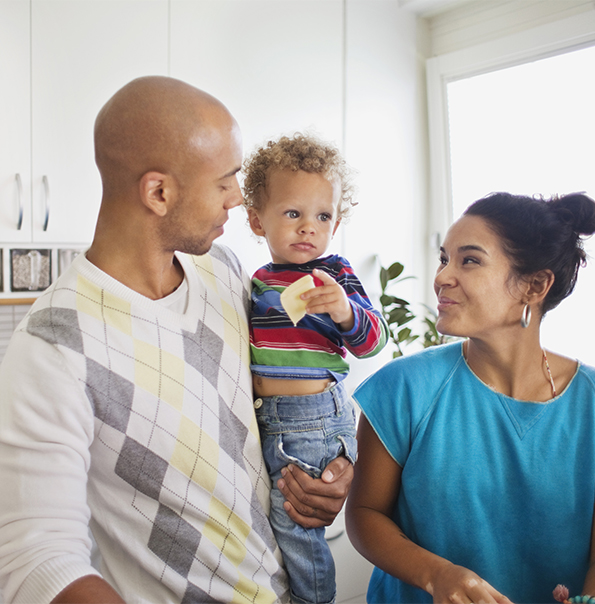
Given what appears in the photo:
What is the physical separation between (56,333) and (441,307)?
900 millimetres

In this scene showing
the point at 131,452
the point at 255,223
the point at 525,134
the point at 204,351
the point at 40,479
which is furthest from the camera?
the point at 525,134

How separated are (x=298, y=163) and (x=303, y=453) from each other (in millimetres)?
675

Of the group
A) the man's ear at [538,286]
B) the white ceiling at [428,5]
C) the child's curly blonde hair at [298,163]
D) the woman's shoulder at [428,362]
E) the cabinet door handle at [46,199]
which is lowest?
the woman's shoulder at [428,362]

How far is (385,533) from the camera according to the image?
54.4 inches

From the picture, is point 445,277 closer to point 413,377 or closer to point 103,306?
point 413,377

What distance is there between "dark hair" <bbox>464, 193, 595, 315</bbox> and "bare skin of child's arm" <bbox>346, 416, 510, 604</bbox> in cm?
56

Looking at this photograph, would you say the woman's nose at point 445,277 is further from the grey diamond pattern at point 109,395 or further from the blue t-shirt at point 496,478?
the grey diamond pattern at point 109,395

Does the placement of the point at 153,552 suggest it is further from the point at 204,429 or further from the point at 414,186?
the point at 414,186

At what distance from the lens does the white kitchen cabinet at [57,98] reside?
2.28 metres

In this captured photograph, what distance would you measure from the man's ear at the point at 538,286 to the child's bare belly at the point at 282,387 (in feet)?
1.86

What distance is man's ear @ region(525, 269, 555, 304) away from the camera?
4.80ft

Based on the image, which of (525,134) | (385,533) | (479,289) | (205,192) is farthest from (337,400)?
(525,134)

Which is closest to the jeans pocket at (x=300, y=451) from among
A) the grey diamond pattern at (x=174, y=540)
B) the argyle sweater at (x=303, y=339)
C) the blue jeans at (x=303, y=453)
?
the blue jeans at (x=303, y=453)

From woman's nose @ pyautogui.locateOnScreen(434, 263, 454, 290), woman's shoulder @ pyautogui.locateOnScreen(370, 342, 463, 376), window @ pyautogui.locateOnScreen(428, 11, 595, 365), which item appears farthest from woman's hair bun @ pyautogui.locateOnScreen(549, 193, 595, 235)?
window @ pyautogui.locateOnScreen(428, 11, 595, 365)
